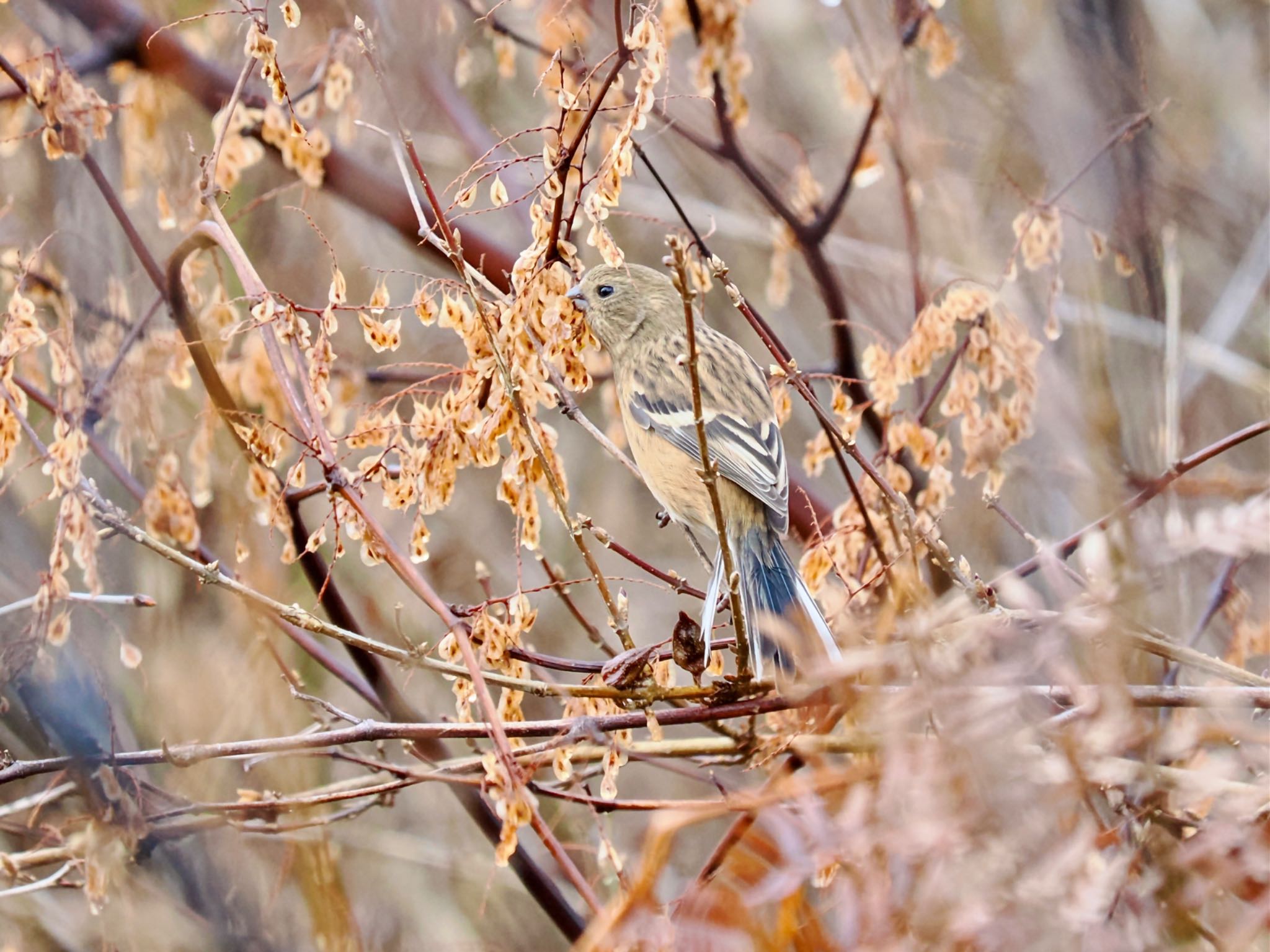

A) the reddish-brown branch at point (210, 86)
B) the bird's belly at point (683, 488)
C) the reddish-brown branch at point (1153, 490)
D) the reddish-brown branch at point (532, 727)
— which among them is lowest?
the reddish-brown branch at point (532, 727)

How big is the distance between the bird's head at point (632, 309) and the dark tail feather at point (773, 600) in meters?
0.95

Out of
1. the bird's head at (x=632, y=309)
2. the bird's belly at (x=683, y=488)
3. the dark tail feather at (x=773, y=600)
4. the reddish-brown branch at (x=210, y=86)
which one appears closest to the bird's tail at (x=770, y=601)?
the dark tail feather at (x=773, y=600)

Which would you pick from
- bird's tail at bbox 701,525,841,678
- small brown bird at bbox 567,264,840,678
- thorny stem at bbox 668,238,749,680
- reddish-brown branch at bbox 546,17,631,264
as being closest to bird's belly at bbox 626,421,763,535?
small brown bird at bbox 567,264,840,678

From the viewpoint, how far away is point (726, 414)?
13.0ft

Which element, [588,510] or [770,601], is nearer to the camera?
[770,601]

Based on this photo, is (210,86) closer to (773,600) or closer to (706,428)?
(706,428)

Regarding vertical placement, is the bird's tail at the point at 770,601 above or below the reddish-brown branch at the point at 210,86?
below

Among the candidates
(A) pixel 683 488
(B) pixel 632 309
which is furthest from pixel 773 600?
(B) pixel 632 309

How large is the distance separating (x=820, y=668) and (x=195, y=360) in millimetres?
1873

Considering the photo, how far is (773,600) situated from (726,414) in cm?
85

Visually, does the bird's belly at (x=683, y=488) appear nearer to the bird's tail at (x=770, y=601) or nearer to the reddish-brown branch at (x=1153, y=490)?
the bird's tail at (x=770, y=601)

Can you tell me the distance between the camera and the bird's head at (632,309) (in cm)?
422

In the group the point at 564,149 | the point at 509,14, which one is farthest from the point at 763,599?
the point at 509,14

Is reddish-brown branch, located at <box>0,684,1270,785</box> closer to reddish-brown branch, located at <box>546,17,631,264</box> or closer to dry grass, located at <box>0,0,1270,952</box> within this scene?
dry grass, located at <box>0,0,1270,952</box>
